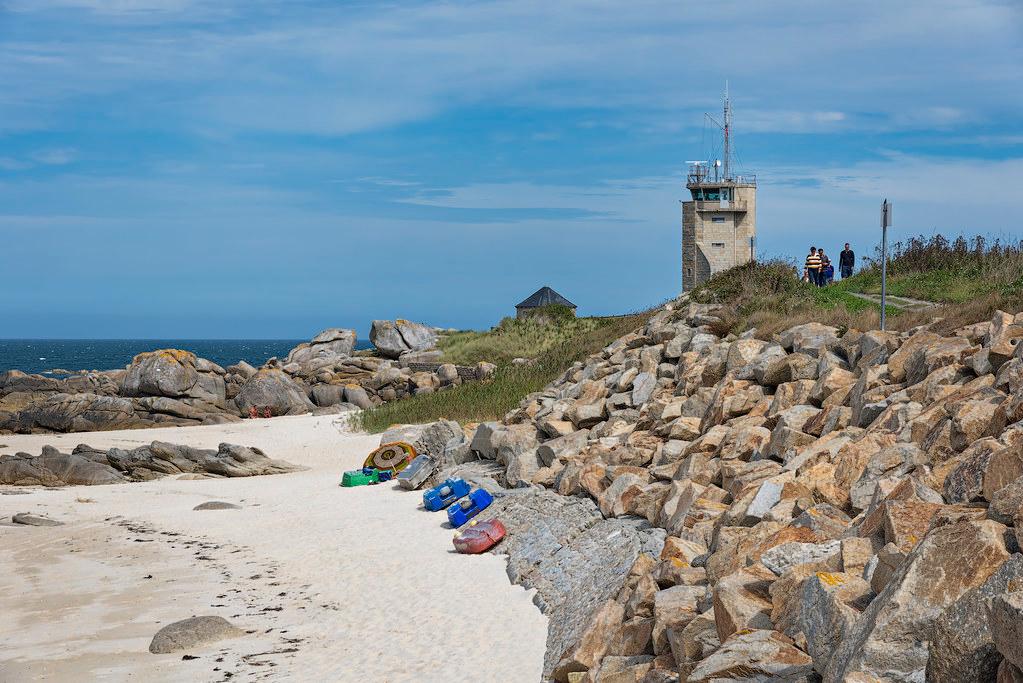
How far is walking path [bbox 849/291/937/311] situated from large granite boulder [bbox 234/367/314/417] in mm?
22772

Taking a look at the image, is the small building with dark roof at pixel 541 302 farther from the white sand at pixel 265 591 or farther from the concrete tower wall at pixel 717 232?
the white sand at pixel 265 591

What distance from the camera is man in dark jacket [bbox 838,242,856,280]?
28.4 m

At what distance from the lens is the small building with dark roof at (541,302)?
47.9m

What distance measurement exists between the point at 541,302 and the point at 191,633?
38162 millimetres

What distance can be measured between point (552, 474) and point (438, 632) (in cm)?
573

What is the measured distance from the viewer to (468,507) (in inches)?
621

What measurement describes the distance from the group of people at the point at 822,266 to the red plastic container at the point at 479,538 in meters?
15.7

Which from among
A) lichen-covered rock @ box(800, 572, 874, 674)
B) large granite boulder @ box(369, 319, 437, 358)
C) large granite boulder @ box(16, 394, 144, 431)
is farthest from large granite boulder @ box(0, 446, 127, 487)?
large granite boulder @ box(369, 319, 437, 358)

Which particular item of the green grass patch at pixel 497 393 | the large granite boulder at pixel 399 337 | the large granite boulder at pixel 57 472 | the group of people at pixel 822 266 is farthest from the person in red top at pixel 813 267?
the large granite boulder at pixel 399 337

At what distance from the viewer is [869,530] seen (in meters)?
6.98

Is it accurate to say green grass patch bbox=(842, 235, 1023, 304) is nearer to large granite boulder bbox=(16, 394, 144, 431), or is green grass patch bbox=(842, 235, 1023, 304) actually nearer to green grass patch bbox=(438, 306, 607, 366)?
green grass patch bbox=(438, 306, 607, 366)

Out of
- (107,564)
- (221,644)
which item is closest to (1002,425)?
(221,644)

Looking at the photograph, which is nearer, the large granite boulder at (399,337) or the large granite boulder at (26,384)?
the large granite boulder at (26,384)

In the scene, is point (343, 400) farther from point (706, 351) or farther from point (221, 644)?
point (221, 644)
